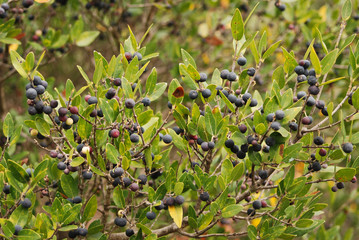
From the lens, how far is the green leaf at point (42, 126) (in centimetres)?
174

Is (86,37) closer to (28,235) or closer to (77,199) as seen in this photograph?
(77,199)

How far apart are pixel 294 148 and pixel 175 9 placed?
2417mm

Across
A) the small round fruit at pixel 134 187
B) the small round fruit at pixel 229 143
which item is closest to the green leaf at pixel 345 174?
the small round fruit at pixel 229 143

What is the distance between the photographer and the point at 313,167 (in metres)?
1.78

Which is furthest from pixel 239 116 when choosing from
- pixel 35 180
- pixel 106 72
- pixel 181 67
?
pixel 35 180

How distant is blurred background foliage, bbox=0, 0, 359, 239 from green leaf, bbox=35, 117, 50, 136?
4.27ft

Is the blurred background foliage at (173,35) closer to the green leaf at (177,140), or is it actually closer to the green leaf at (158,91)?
the green leaf at (158,91)

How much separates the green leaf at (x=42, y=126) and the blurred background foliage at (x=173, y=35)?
1.30 metres

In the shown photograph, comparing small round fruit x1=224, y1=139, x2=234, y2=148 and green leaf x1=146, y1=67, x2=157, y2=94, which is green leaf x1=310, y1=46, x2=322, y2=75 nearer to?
small round fruit x1=224, y1=139, x2=234, y2=148

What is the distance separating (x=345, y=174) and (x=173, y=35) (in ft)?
8.49

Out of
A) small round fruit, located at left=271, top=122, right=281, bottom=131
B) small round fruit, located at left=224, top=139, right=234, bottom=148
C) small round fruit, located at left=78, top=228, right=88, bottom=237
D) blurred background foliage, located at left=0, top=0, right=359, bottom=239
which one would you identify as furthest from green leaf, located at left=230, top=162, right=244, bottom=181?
blurred background foliage, located at left=0, top=0, right=359, bottom=239

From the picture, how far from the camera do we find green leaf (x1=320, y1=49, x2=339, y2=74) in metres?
1.71

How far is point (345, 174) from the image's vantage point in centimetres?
173

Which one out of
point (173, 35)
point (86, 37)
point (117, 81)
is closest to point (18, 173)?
point (117, 81)
